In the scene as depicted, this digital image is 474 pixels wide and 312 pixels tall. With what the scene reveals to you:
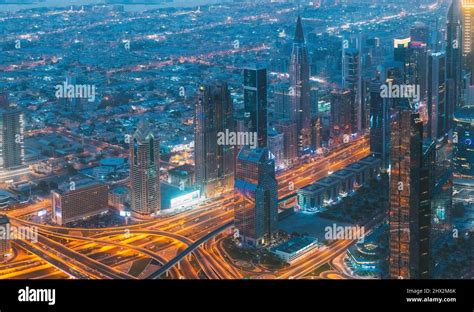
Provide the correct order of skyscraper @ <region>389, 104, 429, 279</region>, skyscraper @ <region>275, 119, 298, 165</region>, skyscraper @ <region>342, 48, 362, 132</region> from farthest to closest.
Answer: skyscraper @ <region>342, 48, 362, 132</region>, skyscraper @ <region>275, 119, 298, 165</region>, skyscraper @ <region>389, 104, 429, 279</region>

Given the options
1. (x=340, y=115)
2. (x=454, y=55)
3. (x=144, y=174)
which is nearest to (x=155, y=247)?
(x=144, y=174)

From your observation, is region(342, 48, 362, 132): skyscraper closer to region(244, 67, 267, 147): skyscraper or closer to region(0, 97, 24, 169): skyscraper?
region(244, 67, 267, 147): skyscraper

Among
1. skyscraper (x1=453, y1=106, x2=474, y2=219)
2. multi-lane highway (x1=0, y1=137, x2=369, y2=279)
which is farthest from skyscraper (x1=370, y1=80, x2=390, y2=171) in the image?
multi-lane highway (x1=0, y1=137, x2=369, y2=279)

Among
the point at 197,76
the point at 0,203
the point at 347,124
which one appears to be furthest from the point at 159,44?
the point at 0,203

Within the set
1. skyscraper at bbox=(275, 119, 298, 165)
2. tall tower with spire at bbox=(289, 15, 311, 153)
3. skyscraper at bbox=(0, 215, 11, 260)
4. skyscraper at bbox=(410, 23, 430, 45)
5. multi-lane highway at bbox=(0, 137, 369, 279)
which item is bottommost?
multi-lane highway at bbox=(0, 137, 369, 279)

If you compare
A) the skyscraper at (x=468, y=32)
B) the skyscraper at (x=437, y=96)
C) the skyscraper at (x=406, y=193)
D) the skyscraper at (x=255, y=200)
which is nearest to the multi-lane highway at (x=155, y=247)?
the skyscraper at (x=255, y=200)
